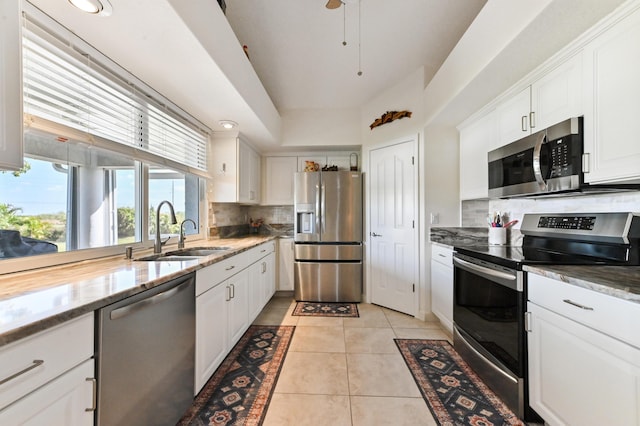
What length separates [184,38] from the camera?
4.49ft

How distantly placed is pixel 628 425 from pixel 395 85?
3083mm

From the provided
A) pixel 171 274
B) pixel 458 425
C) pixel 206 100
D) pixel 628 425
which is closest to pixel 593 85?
pixel 628 425

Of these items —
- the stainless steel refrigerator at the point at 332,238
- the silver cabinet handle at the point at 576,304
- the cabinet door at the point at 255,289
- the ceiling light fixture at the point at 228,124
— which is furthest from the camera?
the stainless steel refrigerator at the point at 332,238

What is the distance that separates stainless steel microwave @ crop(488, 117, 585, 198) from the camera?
55.3 inches

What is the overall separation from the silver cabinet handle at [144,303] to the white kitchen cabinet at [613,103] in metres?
2.18

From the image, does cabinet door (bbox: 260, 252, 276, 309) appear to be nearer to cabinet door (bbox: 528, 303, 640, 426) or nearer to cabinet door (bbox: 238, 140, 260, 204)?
cabinet door (bbox: 238, 140, 260, 204)

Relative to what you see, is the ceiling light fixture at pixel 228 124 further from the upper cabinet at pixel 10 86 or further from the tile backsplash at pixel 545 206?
the tile backsplash at pixel 545 206

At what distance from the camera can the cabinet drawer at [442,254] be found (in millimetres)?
2283

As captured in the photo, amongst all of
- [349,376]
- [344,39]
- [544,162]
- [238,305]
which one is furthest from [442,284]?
[344,39]

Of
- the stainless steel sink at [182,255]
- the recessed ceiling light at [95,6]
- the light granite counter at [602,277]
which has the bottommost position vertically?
the stainless steel sink at [182,255]

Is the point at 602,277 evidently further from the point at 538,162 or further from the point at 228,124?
the point at 228,124

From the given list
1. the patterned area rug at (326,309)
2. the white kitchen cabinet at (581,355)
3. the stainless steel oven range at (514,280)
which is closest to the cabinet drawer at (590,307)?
the white kitchen cabinet at (581,355)

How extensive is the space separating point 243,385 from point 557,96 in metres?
2.67

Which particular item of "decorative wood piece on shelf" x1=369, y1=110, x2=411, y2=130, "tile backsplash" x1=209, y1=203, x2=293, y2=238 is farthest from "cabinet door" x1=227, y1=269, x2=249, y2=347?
"decorative wood piece on shelf" x1=369, y1=110, x2=411, y2=130
